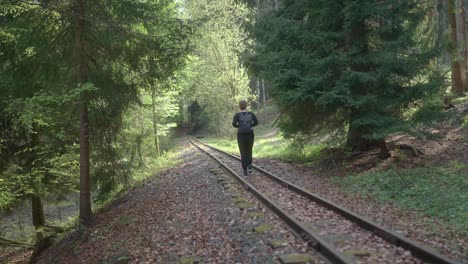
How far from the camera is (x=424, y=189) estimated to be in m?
9.30

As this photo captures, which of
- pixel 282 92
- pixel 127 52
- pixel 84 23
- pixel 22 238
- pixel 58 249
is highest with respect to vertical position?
pixel 84 23

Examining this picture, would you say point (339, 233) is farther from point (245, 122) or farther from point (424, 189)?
point (245, 122)

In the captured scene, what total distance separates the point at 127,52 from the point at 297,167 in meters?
6.86

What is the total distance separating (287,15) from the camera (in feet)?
47.8

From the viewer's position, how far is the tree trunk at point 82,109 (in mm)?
10320

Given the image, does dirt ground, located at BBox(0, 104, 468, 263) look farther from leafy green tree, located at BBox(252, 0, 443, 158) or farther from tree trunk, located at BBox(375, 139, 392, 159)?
leafy green tree, located at BBox(252, 0, 443, 158)

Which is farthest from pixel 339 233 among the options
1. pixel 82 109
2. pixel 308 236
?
pixel 82 109

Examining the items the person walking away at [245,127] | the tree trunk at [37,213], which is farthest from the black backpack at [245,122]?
the tree trunk at [37,213]

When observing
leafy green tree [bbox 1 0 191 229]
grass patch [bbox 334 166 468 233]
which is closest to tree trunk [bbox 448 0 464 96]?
grass patch [bbox 334 166 468 233]

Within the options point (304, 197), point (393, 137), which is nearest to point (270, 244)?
point (304, 197)

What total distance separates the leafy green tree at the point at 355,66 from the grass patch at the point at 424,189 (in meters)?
1.14

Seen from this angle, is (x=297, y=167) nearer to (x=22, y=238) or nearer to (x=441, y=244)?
(x=441, y=244)

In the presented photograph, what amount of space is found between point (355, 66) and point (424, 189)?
4493 millimetres

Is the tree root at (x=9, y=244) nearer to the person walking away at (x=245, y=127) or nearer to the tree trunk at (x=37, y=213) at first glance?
the tree trunk at (x=37, y=213)
